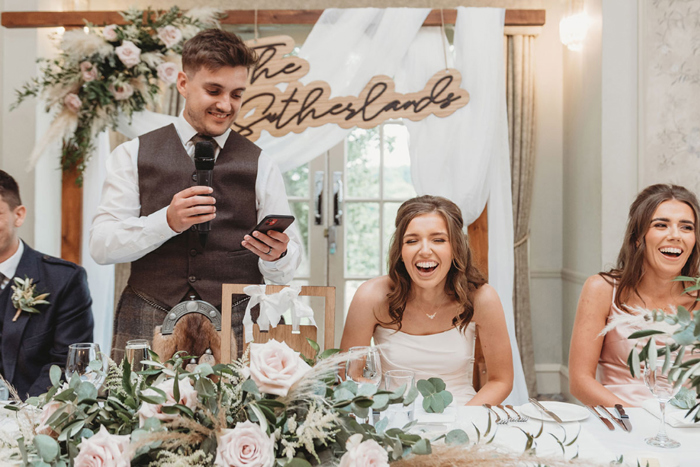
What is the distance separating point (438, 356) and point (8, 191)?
1.56 metres

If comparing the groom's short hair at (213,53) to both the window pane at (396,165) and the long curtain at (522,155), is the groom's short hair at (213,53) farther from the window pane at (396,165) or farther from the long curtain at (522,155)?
the long curtain at (522,155)

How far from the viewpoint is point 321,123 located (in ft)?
10.1

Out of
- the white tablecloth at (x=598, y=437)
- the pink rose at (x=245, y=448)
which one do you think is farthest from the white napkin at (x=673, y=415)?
the pink rose at (x=245, y=448)

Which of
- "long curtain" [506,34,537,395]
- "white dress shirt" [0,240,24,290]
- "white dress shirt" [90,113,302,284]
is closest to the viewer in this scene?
"white dress shirt" [90,113,302,284]

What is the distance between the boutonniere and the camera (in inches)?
80.9

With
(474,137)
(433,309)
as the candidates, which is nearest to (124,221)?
(433,309)

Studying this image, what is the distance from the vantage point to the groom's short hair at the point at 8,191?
2076 mm

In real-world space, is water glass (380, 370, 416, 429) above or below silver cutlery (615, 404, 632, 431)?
above

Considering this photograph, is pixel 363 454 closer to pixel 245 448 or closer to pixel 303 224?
pixel 245 448

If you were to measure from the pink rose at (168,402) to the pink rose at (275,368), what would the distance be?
3.5 inches

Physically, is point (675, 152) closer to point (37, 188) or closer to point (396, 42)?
point (396, 42)

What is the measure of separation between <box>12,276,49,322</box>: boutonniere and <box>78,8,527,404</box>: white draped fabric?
3.92 feet

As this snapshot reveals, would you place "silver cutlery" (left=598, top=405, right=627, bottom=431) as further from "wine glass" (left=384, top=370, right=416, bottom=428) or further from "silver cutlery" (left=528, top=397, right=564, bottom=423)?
"wine glass" (left=384, top=370, right=416, bottom=428)

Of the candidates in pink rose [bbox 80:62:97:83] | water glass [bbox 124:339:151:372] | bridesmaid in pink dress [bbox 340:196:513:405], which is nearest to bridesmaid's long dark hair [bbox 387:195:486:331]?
bridesmaid in pink dress [bbox 340:196:513:405]
